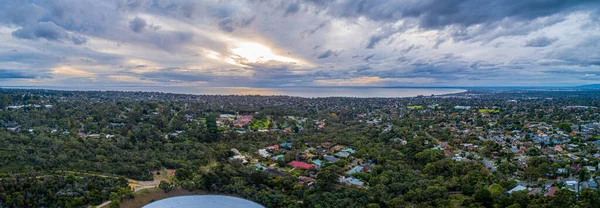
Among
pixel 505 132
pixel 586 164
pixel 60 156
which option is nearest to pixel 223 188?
pixel 60 156

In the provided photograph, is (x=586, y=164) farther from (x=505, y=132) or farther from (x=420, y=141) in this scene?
(x=505, y=132)

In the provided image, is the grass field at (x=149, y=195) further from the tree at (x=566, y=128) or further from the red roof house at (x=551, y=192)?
the tree at (x=566, y=128)

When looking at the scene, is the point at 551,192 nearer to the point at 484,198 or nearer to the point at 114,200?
the point at 484,198

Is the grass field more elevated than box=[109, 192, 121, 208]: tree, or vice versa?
box=[109, 192, 121, 208]: tree

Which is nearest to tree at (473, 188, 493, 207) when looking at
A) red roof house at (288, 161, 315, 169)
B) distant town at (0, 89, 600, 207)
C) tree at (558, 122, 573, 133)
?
distant town at (0, 89, 600, 207)

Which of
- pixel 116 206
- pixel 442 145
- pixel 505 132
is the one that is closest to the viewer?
pixel 116 206

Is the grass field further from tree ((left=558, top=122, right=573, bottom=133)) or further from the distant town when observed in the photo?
tree ((left=558, top=122, right=573, bottom=133))

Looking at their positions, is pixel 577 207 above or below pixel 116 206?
above

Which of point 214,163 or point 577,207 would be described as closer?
point 577,207

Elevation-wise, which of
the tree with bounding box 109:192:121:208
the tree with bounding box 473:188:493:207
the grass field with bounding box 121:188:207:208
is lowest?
the grass field with bounding box 121:188:207:208
